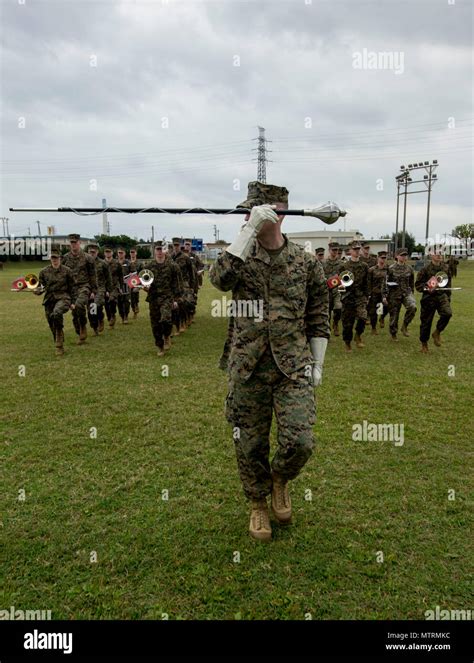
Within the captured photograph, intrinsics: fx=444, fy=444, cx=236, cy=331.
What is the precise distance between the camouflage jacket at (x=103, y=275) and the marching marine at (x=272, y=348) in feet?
33.5

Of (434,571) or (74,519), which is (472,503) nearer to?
(434,571)

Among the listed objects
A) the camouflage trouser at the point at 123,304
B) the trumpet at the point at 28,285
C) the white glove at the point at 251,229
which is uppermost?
the white glove at the point at 251,229

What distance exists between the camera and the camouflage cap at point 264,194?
329 cm

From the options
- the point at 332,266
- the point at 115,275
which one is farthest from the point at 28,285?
the point at 332,266

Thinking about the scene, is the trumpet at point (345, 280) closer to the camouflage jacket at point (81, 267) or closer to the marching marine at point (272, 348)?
the camouflage jacket at point (81, 267)

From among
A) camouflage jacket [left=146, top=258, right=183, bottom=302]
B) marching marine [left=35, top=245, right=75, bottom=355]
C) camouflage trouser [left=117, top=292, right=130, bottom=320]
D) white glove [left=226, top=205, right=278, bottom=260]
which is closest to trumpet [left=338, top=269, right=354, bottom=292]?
camouflage jacket [left=146, top=258, right=183, bottom=302]

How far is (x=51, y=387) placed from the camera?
7445 millimetres

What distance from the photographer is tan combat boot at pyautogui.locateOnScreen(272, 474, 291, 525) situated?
3.56m

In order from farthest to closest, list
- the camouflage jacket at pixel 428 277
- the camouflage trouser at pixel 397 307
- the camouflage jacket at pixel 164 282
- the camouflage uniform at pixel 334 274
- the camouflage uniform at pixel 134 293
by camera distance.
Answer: the camouflage uniform at pixel 134 293, the camouflage trouser at pixel 397 307, the camouflage uniform at pixel 334 274, the camouflage jacket at pixel 428 277, the camouflage jacket at pixel 164 282

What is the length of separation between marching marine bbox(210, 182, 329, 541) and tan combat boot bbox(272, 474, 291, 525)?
0.17 meters

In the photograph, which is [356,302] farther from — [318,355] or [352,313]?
[318,355]

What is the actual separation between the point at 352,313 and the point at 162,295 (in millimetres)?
4395

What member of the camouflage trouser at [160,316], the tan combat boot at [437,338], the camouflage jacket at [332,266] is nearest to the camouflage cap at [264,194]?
the camouflage trouser at [160,316]
